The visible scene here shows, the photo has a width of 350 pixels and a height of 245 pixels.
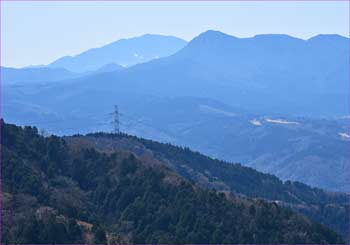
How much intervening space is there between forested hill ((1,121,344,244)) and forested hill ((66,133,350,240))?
2232cm

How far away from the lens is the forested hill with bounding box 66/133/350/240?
94188mm

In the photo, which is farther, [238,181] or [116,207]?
[238,181]

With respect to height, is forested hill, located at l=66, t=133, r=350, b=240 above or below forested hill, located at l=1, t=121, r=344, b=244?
below

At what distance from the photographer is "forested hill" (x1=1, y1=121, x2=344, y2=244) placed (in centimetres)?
4481

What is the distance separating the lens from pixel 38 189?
52.8 m

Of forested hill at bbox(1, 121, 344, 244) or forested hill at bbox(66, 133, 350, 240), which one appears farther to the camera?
forested hill at bbox(66, 133, 350, 240)

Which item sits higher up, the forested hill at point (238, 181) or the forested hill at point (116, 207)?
the forested hill at point (116, 207)

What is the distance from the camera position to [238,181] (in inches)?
4311

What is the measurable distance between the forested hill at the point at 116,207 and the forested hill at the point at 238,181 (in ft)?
73.2

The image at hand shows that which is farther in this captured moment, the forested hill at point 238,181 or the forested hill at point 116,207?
the forested hill at point 238,181

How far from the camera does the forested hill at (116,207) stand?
44.8 meters

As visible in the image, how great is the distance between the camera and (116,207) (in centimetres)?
5778

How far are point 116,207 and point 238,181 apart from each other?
5377cm

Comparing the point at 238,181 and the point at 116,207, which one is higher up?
the point at 116,207
